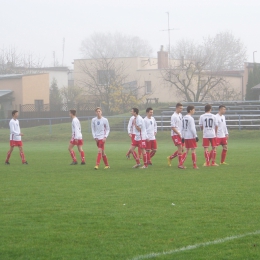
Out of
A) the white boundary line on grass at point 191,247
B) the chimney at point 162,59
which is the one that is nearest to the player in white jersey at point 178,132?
the white boundary line on grass at point 191,247

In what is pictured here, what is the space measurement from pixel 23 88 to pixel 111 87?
8790mm

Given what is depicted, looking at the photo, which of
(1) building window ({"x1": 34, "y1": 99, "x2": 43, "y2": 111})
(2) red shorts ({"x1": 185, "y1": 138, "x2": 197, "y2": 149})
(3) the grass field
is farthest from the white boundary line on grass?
(1) building window ({"x1": 34, "y1": 99, "x2": 43, "y2": 111})

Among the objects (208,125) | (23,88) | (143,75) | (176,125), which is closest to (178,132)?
(176,125)

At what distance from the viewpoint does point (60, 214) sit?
9.52 m

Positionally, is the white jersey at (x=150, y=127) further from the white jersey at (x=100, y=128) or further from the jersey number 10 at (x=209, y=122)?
the jersey number 10 at (x=209, y=122)

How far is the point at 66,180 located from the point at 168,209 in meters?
5.36

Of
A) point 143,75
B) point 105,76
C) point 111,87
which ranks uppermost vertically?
point 143,75

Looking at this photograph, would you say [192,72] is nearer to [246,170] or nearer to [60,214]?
[246,170]

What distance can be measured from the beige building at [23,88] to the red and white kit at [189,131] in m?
41.8

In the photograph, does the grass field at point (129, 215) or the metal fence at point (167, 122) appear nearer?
the grass field at point (129, 215)

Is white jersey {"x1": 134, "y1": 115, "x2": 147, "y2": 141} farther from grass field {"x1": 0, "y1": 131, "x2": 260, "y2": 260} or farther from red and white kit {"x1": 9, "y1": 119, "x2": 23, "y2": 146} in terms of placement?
red and white kit {"x1": 9, "y1": 119, "x2": 23, "y2": 146}

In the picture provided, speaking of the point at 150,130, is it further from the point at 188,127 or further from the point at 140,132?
the point at 188,127

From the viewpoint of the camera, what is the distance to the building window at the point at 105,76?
63.1m

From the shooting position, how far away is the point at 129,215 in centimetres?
931
